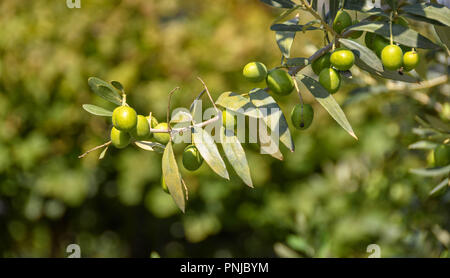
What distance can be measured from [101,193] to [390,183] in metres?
1.63

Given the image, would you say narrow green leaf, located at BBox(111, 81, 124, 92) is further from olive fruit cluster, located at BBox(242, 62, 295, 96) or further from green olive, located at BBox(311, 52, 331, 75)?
green olive, located at BBox(311, 52, 331, 75)

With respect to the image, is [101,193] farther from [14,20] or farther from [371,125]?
[371,125]

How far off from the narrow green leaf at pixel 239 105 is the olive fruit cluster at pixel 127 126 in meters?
0.12

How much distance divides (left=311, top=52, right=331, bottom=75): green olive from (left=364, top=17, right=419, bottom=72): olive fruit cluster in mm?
78

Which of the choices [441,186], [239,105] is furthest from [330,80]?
[441,186]

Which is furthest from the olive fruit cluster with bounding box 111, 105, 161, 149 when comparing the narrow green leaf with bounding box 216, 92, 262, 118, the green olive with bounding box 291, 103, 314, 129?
the green olive with bounding box 291, 103, 314, 129

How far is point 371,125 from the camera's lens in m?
2.29

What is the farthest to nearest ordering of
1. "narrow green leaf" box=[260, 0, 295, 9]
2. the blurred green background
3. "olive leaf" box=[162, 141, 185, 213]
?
the blurred green background < "narrow green leaf" box=[260, 0, 295, 9] < "olive leaf" box=[162, 141, 185, 213]

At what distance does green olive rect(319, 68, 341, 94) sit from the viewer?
60 cm

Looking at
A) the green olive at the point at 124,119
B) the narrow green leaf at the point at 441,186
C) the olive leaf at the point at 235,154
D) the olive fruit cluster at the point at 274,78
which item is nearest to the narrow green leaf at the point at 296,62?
the olive fruit cluster at the point at 274,78

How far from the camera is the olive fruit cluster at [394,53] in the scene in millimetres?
583

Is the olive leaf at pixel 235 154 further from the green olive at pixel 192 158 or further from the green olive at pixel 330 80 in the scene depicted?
the green olive at pixel 330 80

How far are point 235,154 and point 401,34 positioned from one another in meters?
0.29
